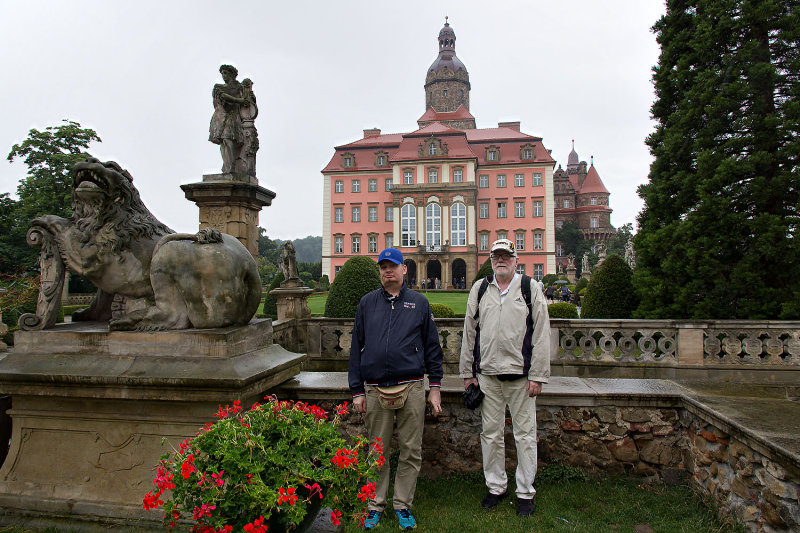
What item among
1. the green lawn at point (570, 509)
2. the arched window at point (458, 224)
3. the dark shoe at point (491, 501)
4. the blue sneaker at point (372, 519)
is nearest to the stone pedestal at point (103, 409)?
the blue sneaker at point (372, 519)

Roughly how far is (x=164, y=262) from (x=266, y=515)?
182 cm

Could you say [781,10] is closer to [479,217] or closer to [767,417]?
[767,417]

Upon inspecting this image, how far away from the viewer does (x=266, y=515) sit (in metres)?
1.79

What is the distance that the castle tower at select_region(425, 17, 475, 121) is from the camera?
63.6 m

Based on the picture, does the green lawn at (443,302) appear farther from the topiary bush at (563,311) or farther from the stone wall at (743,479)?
the stone wall at (743,479)

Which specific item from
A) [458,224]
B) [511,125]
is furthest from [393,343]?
[511,125]

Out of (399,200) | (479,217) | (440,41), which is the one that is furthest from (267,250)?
(440,41)

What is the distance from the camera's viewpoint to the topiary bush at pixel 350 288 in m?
10.0

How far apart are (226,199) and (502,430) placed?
18.8 feet

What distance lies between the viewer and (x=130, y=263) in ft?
9.91

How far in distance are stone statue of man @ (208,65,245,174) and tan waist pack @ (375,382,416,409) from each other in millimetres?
5512

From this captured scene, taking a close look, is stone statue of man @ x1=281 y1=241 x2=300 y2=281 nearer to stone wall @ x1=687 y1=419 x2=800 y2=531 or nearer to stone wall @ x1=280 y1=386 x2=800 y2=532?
stone wall @ x1=280 y1=386 x2=800 y2=532

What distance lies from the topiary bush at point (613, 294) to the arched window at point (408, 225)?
40.7 metres

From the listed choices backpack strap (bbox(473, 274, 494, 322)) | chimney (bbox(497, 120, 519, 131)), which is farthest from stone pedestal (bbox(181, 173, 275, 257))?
chimney (bbox(497, 120, 519, 131))
